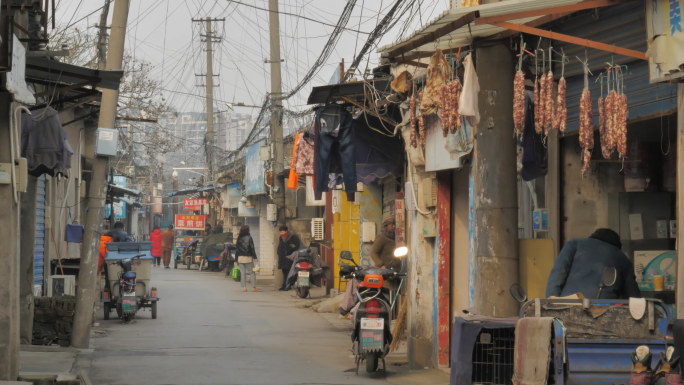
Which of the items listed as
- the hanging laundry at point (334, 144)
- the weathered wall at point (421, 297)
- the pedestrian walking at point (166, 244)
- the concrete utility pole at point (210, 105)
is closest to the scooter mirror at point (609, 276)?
the weathered wall at point (421, 297)

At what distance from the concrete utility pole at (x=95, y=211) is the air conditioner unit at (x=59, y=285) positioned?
7.43ft

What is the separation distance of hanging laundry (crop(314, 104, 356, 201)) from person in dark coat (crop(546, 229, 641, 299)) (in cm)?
788

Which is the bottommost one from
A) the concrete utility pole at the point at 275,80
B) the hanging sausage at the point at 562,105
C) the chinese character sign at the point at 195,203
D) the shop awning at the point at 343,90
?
the hanging sausage at the point at 562,105

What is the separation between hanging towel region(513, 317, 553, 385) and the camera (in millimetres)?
7266

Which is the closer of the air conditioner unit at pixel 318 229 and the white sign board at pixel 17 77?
the white sign board at pixel 17 77

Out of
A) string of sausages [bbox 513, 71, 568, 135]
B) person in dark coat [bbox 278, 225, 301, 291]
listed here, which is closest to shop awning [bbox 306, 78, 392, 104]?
string of sausages [bbox 513, 71, 568, 135]

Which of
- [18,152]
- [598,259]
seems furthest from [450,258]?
[18,152]

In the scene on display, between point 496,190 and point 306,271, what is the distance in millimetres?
16632

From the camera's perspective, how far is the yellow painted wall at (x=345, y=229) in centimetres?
2697

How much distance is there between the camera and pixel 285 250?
3028 cm

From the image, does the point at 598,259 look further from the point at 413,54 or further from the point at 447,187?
the point at 447,187

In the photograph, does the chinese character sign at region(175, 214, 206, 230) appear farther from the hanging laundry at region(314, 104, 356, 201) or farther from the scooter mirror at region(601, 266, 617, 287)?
the scooter mirror at region(601, 266, 617, 287)

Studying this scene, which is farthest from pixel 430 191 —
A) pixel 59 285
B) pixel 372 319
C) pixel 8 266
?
pixel 59 285

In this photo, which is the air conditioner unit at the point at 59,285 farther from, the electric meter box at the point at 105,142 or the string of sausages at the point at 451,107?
the string of sausages at the point at 451,107
